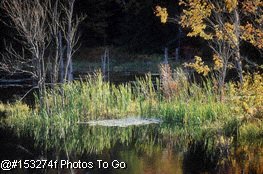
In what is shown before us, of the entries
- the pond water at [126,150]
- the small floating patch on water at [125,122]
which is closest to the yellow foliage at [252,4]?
the pond water at [126,150]

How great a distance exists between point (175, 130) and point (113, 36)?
33.0 m

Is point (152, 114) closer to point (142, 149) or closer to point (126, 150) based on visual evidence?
point (142, 149)

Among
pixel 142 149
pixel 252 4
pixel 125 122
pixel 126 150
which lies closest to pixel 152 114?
pixel 125 122

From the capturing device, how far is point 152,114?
1487 cm

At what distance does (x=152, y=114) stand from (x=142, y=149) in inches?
141

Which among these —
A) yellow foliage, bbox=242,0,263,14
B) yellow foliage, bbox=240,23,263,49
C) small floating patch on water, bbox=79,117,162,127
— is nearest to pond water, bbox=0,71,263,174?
small floating patch on water, bbox=79,117,162,127

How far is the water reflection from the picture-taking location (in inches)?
380

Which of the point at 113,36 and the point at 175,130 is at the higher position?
the point at 113,36

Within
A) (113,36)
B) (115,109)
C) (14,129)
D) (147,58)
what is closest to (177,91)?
(115,109)

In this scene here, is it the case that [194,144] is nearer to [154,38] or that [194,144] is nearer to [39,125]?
[39,125]

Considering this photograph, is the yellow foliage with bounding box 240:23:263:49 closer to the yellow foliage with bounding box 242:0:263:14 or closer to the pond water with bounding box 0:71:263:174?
the yellow foliage with bounding box 242:0:263:14

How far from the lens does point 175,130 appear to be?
1314cm

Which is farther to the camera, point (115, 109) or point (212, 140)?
point (115, 109)

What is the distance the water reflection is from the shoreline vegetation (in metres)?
0.05
